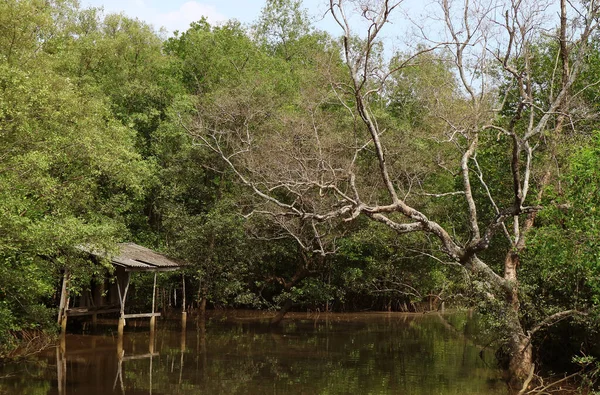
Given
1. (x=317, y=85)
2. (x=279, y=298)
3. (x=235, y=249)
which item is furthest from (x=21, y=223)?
(x=317, y=85)

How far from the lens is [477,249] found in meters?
15.1

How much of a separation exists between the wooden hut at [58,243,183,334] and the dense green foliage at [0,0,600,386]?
1263mm

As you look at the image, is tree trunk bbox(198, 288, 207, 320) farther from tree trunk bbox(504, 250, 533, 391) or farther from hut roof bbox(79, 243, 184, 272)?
tree trunk bbox(504, 250, 533, 391)

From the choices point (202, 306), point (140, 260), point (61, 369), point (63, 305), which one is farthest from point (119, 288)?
point (202, 306)

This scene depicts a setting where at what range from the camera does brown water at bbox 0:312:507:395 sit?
14641 mm

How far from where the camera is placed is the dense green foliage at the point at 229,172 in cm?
1453

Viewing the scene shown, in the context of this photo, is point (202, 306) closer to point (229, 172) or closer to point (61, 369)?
point (229, 172)

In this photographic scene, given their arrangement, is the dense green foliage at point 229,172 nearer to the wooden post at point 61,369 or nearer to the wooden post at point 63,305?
the wooden post at point 63,305

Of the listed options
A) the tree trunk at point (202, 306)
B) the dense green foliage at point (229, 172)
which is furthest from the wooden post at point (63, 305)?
the tree trunk at point (202, 306)

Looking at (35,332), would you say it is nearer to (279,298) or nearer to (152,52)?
(279,298)

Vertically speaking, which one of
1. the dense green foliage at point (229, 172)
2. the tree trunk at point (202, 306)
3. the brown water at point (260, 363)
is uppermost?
the dense green foliage at point (229, 172)

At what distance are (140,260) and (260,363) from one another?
6.32 m

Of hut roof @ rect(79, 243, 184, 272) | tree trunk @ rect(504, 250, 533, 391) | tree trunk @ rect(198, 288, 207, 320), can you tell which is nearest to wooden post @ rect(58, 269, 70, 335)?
hut roof @ rect(79, 243, 184, 272)

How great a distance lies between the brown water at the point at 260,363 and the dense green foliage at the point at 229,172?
1.63 meters
